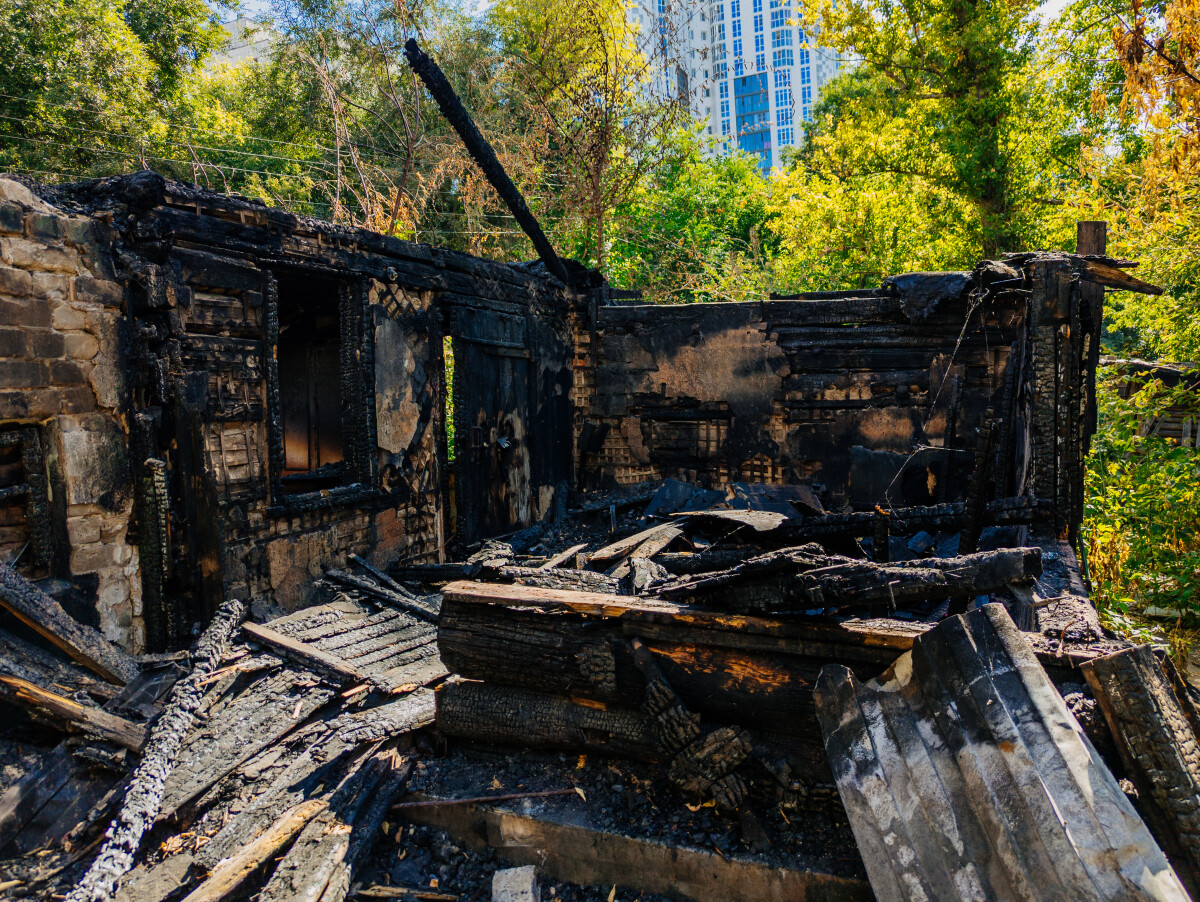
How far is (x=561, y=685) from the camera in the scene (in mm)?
3158

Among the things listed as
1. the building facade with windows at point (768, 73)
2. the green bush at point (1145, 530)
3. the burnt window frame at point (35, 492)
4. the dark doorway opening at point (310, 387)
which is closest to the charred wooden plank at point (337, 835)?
the burnt window frame at point (35, 492)

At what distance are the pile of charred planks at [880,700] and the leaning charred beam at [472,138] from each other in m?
5.61

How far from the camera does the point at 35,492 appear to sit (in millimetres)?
3973

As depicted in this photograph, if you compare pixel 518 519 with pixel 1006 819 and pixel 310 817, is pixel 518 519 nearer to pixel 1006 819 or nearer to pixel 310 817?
pixel 310 817

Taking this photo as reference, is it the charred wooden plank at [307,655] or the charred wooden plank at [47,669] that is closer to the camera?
the charred wooden plank at [47,669]

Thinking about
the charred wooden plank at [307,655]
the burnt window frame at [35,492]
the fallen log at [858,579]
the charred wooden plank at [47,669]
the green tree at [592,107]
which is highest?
the green tree at [592,107]

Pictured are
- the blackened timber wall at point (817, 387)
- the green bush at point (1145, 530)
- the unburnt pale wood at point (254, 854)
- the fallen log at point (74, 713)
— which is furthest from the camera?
the blackened timber wall at point (817, 387)

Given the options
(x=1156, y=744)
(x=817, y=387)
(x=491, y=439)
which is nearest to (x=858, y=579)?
(x=1156, y=744)

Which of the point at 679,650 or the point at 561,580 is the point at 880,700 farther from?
the point at 561,580

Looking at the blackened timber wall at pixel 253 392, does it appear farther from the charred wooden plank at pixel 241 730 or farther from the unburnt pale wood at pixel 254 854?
the unburnt pale wood at pixel 254 854

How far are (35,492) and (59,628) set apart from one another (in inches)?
34.1

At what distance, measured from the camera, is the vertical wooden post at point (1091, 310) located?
15.7ft

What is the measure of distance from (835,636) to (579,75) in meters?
14.9

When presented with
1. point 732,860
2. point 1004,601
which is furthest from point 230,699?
point 1004,601
